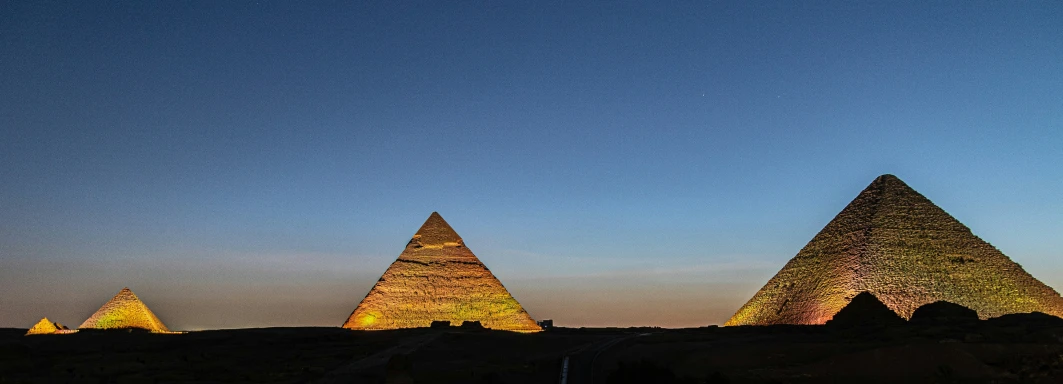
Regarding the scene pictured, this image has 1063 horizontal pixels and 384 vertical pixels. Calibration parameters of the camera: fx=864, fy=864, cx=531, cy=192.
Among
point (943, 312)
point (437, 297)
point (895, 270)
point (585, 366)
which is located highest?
point (895, 270)

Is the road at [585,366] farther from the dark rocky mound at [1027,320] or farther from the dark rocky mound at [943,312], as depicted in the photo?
the dark rocky mound at [1027,320]

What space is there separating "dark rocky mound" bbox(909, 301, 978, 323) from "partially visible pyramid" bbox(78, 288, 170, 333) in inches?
1701

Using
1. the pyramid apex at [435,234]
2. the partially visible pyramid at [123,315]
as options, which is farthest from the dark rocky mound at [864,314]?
the partially visible pyramid at [123,315]

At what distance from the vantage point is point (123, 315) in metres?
52.2

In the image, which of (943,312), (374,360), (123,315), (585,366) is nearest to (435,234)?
(123,315)

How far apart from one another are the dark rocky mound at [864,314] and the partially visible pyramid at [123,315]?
39861 mm

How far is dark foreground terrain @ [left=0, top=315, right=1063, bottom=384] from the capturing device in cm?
2011

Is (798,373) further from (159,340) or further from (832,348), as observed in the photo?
(159,340)

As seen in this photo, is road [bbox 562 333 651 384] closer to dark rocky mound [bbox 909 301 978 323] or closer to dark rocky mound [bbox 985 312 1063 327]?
dark rocky mound [bbox 909 301 978 323]

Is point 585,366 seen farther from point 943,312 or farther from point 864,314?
point 943,312

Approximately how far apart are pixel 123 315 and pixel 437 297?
64.8ft

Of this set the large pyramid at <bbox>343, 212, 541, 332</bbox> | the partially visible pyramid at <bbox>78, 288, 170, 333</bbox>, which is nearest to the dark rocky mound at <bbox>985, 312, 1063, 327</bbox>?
the large pyramid at <bbox>343, 212, 541, 332</bbox>

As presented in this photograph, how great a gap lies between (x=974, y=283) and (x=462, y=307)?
26.4 m

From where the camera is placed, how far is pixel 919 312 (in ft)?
122
